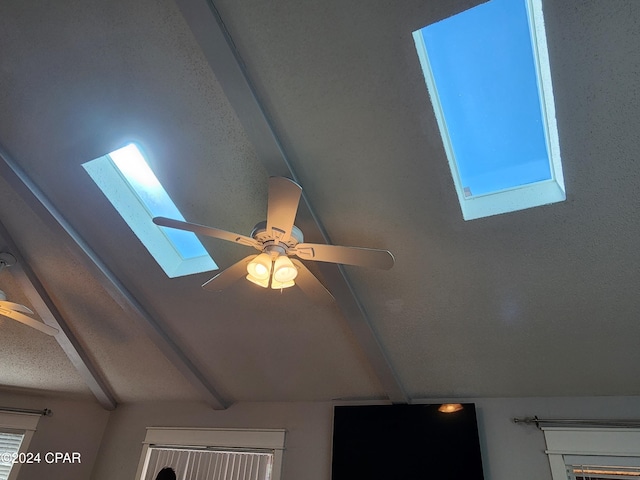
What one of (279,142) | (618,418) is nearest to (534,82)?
(279,142)

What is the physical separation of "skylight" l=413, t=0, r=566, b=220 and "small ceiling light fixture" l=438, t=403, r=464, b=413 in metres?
1.84

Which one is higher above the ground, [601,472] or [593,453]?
[593,453]

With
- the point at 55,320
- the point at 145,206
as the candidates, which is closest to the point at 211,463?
the point at 55,320

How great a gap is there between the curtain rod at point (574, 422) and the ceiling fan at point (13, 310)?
3.97 meters

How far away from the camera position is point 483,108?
7.50 feet

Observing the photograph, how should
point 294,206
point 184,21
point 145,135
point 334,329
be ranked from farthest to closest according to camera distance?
point 334,329, point 145,135, point 184,21, point 294,206

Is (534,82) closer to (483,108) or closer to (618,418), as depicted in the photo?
(483,108)

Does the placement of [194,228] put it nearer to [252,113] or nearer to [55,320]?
[252,113]

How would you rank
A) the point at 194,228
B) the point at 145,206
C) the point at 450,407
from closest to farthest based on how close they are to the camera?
1. the point at 194,228
2. the point at 145,206
3. the point at 450,407

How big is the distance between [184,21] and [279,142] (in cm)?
76

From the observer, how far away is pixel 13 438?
4770 mm

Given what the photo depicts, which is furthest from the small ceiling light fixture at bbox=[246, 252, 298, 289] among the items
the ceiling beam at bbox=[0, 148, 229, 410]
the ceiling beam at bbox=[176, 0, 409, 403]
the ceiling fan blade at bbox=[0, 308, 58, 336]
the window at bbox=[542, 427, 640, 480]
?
the window at bbox=[542, 427, 640, 480]

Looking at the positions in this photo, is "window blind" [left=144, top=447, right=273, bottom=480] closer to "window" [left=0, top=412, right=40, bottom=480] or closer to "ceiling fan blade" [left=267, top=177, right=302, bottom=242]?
"window" [left=0, top=412, right=40, bottom=480]

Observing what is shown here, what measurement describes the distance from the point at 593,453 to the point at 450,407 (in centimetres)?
101
